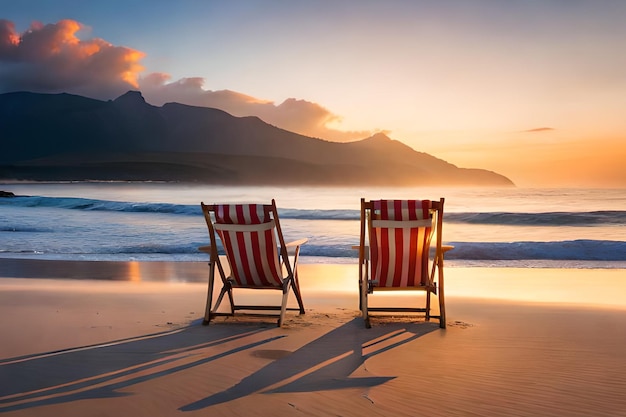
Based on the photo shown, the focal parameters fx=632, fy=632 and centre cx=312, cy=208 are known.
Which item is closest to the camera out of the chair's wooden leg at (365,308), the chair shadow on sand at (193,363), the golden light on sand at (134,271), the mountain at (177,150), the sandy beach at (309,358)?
the sandy beach at (309,358)

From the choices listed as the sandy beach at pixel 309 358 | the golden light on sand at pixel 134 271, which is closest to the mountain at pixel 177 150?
the golden light on sand at pixel 134 271

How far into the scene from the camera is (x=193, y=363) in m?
4.45

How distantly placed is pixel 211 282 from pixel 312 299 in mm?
1964

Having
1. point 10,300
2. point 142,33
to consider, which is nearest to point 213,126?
point 142,33

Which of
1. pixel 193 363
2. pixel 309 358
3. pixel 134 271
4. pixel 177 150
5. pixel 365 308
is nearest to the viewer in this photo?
pixel 193 363

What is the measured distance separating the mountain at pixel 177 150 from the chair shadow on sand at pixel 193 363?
295 ft

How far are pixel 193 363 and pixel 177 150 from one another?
131523mm

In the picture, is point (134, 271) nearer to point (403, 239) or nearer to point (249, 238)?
point (249, 238)

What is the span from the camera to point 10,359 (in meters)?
4.51

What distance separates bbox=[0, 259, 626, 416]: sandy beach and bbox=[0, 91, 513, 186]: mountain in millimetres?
88318

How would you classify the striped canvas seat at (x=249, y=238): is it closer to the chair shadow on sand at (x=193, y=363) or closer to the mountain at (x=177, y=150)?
the chair shadow on sand at (x=193, y=363)

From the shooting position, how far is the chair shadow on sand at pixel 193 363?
378 cm

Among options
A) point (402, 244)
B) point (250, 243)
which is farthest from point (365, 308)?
point (250, 243)

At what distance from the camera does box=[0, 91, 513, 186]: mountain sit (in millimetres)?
109500
